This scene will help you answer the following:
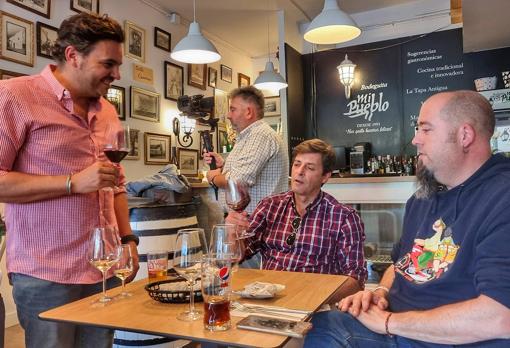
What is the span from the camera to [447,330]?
3.93ft

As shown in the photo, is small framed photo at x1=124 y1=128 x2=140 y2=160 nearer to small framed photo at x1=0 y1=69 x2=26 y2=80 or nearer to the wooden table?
small framed photo at x1=0 y1=69 x2=26 y2=80

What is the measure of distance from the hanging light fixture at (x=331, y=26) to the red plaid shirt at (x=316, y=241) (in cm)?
178

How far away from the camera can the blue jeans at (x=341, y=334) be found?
1512mm

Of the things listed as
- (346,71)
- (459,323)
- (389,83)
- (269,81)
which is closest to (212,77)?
(269,81)

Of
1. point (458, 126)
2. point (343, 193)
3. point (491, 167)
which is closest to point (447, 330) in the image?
point (491, 167)

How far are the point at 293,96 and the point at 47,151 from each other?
445 cm

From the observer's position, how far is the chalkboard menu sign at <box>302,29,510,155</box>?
5.23 m

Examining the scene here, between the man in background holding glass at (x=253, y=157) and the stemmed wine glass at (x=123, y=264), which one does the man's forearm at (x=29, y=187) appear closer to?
the stemmed wine glass at (x=123, y=264)

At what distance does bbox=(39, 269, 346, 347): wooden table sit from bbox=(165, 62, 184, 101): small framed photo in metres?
4.65

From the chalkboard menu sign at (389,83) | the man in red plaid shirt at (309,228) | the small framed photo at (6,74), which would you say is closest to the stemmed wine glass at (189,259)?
the man in red plaid shirt at (309,228)

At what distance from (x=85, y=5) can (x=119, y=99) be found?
3.40ft

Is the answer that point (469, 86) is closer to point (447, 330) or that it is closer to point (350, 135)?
point (350, 135)

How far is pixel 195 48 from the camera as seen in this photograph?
365 centimetres

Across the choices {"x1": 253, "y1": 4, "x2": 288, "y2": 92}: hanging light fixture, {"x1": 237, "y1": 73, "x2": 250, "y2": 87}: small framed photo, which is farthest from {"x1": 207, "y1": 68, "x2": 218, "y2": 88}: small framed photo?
{"x1": 253, "y1": 4, "x2": 288, "y2": 92}: hanging light fixture
